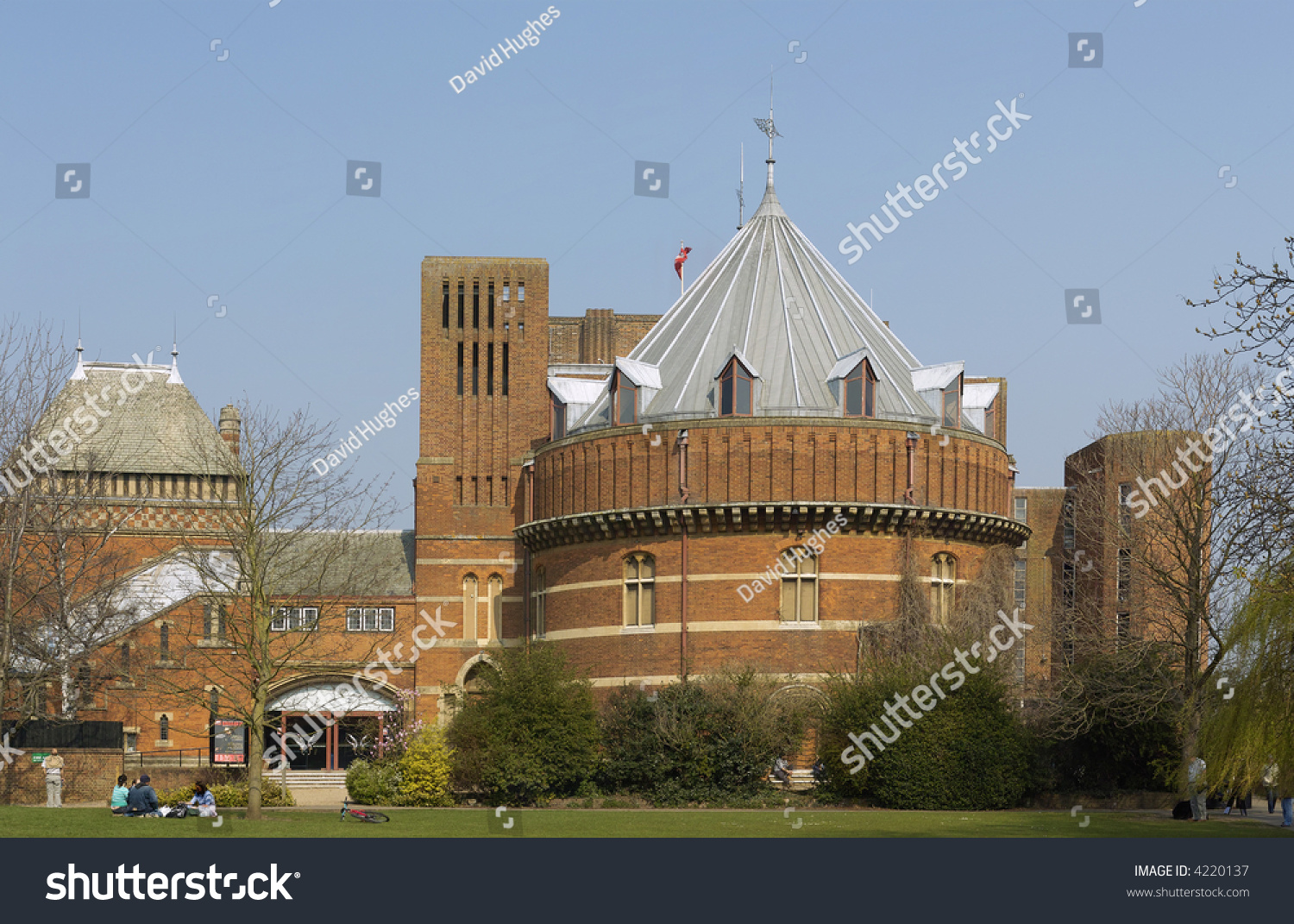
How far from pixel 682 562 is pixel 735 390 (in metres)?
5.20

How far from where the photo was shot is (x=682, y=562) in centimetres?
4488

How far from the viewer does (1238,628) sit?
86.3ft

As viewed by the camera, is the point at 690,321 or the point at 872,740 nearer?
the point at 872,740

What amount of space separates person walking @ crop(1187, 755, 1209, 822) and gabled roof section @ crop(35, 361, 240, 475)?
42.0 meters

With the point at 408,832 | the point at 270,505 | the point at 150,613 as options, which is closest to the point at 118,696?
the point at 150,613

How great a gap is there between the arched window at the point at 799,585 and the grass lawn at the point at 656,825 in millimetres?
9080

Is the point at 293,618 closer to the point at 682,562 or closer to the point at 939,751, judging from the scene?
the point at 682,562

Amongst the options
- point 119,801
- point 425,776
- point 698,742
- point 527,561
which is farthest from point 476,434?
point 119,801

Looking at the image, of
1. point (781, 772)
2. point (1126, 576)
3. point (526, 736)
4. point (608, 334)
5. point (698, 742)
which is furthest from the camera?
point (608, 334)

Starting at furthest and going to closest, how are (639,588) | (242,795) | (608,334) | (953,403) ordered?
(608,334), (953,403), (639,588), (242,795)

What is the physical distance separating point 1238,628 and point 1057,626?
53.2 feet

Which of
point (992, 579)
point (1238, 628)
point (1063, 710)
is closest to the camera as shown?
point (1238, 628)

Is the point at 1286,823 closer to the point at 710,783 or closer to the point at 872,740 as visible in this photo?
the point at 872,740

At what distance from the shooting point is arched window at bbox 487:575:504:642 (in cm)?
5291
